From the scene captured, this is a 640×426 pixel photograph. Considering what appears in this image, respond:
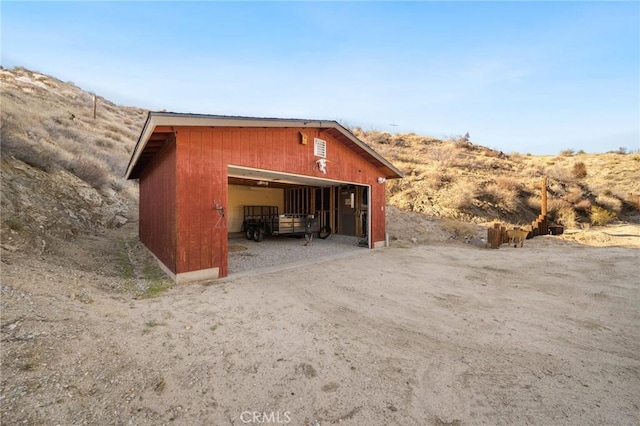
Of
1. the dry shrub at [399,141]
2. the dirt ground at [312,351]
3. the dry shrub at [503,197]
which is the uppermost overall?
the dry shrub at [399,141]

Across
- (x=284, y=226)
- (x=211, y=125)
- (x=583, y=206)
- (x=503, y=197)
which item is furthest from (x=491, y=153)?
(x=211, y=125)

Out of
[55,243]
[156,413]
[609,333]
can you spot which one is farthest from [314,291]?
[55,243]

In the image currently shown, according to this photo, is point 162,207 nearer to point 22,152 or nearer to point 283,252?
point 283,252

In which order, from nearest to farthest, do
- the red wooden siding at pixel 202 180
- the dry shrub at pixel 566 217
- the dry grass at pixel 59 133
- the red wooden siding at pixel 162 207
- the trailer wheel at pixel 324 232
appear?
the red wooden siding at pixel 202 180
the red wooden siding at pixel 162 207
the dry grass at pixel 59 133
the trailer wheel at pixel 324 232
the dry shrub at pixel 566 217

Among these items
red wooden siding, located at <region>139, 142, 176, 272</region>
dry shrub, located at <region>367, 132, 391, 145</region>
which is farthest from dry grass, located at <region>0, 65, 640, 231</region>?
red wooden siding, located at <region>139, 142, 176, 272</region>

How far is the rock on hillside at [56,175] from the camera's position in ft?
23.6

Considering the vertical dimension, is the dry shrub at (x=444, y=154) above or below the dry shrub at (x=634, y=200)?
above

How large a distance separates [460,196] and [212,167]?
16102 millimetres

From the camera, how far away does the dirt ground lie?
2.49m

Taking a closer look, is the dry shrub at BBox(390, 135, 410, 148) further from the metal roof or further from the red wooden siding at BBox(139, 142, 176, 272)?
the red wooden siding at BBox(139, 142, 176, 272)

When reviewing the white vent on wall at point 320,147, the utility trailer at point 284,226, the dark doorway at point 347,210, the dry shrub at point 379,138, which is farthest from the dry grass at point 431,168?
the white vent on wall at point 320,147

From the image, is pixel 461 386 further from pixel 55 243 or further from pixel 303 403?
pixel 55 243

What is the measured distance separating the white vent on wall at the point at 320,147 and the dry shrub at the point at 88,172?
12.0m

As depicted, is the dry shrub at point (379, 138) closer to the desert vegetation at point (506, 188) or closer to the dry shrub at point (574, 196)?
the desert vegetation at point (506, 188)
